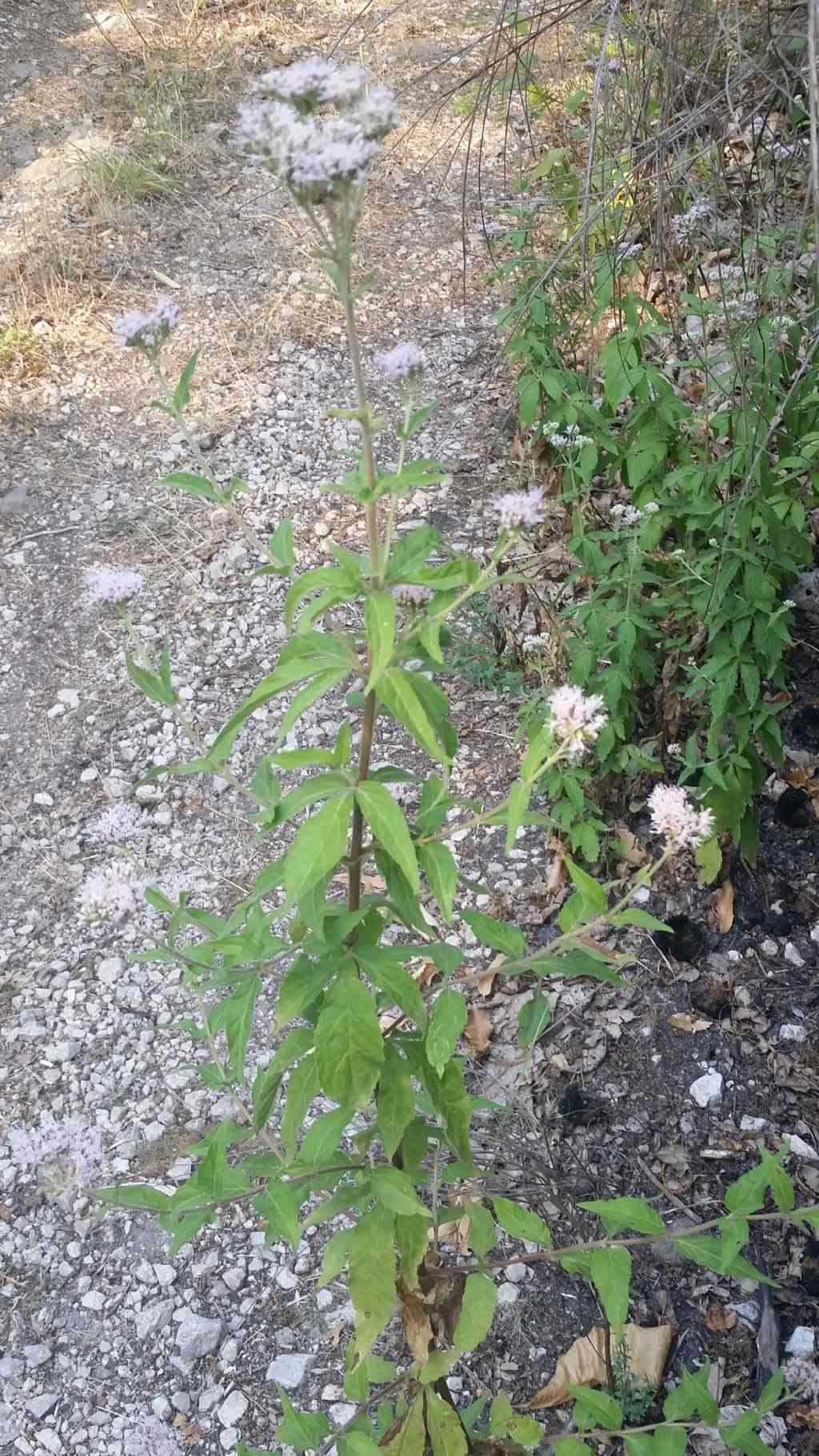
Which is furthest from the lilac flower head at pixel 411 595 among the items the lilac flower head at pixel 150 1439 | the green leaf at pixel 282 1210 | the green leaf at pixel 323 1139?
the lilac flower head at pixel 150 1439

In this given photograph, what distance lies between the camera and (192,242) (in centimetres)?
536

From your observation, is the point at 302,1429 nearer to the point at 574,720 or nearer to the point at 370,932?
the point at 370,932

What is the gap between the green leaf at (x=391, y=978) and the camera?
1452 millimetres

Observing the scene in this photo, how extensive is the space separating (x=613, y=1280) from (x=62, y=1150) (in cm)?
151

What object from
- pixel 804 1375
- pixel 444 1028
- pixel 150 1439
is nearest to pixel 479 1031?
pixel 804 1375

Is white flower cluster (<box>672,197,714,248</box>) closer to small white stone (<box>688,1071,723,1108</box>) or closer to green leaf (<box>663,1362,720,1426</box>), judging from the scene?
small white stone (<box>688,1071,723,1108</box>)

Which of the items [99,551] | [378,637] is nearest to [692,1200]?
[378,637]

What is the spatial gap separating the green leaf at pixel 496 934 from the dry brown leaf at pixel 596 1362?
0.97 m

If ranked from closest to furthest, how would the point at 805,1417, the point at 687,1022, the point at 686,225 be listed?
the point at 805,1417 → the point at 687,1022 → the point at 686,225

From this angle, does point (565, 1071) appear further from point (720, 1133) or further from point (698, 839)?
point (698, 839)

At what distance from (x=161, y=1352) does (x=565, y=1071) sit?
102 centimetres

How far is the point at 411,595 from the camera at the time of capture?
5.05ft

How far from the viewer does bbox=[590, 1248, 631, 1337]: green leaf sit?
1516 mm

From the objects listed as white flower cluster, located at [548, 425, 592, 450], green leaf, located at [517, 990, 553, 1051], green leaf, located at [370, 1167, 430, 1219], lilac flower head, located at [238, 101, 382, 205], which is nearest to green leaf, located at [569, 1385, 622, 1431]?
green leaf, located at [370, 1167, 430, 1219]
